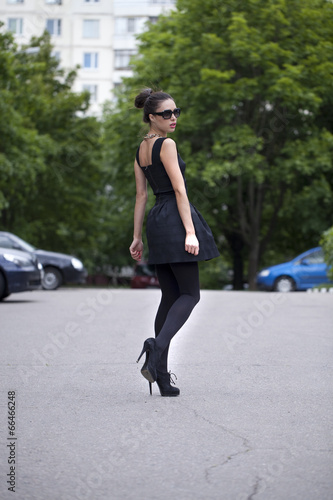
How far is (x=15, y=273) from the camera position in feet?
52.3

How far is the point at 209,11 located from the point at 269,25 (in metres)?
2.19

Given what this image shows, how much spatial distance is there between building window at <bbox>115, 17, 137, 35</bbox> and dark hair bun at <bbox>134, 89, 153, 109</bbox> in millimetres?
64807

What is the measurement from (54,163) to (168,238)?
103 ft

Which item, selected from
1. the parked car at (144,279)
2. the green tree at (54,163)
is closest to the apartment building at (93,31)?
the green tree at (54,163)

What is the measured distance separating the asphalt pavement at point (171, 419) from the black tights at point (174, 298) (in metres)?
0.39

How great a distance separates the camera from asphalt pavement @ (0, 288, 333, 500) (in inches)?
141

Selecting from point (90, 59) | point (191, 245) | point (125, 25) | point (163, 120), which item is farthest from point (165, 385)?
point (90, 59)

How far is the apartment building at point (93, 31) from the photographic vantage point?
69125 millimetres

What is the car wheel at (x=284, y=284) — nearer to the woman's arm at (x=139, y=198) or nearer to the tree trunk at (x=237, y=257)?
the tree trunk at (x=237, y=257)

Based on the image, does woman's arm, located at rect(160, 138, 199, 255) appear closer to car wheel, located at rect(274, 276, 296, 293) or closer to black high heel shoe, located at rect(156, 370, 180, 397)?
black high heel shoe, located at rect(156, 370, 180, 397)

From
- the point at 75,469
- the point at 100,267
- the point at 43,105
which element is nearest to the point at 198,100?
the point at 43,105

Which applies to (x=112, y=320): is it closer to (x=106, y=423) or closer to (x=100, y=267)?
(x=106, y=423)

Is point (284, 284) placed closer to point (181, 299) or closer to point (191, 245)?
point (181, 299)

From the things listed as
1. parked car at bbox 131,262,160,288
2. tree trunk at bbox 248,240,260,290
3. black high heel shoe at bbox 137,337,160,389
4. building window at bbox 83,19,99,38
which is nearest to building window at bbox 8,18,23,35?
building window at bbox 83,19,99,38
